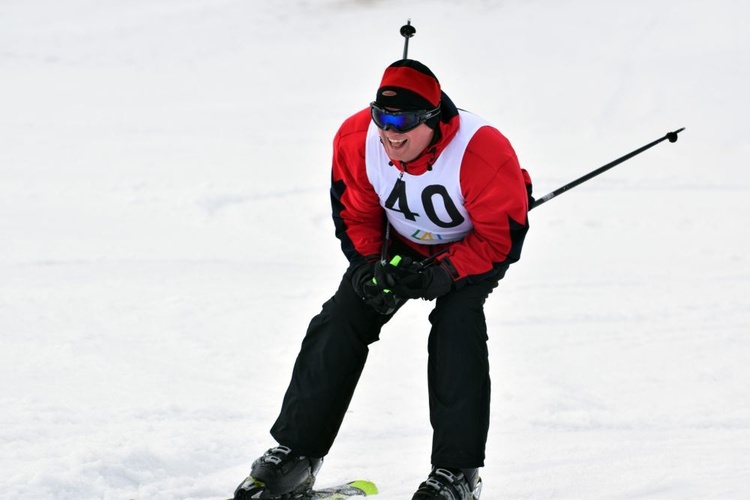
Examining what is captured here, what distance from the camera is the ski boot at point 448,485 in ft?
11.5

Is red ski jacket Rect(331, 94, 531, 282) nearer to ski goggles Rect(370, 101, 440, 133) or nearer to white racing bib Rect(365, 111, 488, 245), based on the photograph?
white racing bib Rect(365, 111, 488, 245)

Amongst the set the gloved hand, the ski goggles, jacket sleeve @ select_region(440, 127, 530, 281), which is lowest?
the gloved hand

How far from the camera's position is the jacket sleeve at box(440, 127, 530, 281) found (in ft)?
11.5

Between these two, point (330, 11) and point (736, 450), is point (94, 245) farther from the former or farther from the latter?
point (330, 11)

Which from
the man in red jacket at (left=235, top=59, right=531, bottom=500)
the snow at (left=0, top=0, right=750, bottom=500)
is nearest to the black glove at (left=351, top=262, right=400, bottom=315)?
the man in red jacket at (left=235, top=59, right=531, bottom=500)

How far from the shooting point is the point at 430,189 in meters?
3.62

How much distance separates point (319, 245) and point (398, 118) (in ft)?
15.3

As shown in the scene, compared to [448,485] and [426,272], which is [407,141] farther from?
[448,485]

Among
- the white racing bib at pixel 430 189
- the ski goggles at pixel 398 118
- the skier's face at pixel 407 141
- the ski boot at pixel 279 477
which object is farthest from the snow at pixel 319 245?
the ski goggles at pixel 398 118

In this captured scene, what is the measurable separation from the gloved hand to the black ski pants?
13 centimetres

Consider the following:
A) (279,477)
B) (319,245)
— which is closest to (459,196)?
(279,477)

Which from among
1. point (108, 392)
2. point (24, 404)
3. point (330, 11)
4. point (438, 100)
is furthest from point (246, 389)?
point (330, 11)

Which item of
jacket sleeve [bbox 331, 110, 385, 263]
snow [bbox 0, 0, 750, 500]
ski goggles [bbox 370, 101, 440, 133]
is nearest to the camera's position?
ski goggles [bbox 370, 101, 440, 133]

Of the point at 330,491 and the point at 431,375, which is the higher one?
the point at 431,375
